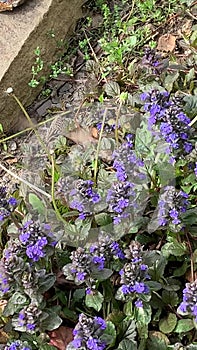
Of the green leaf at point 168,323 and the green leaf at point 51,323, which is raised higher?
the green leaf at point 51,323

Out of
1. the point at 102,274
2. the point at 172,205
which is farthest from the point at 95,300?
the point at 172,205

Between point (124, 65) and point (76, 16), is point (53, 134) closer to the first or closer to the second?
point (124, 65)

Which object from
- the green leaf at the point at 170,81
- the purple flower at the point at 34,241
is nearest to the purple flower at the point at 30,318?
the purple flower at the point at 34,241

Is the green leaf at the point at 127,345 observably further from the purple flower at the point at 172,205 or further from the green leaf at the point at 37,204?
the green leaf at the point at 37,204

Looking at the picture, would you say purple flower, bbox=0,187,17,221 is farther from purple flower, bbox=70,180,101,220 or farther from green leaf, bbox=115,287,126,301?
green leaf, bbox=115,287,126,301

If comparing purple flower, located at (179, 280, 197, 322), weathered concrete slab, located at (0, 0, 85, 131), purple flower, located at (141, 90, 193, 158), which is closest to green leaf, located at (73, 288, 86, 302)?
purple flower, located at (179, 280, 197, 322)

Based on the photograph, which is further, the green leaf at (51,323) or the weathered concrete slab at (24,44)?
the weathered concrete slab at (24,44)
